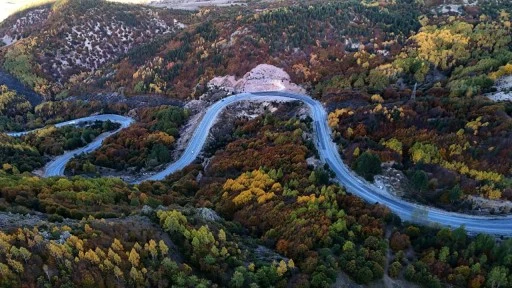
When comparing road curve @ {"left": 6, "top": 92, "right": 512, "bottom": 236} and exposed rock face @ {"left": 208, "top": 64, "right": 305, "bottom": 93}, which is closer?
road curve @ {"left": 6, "top": 92, "right": 512, "bottom": 236}

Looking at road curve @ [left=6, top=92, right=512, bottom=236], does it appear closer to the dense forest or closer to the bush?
the bush

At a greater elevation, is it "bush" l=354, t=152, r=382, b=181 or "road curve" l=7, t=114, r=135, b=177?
"bush" l=354, t=152, r=382, b=181

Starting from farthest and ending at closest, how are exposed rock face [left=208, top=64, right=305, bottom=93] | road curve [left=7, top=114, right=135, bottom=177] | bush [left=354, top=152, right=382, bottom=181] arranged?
exposed rock face [left=208, top=64, right=305, bottom=93] < road curve [left=7, top=114, right=135, bottom=177] < bush [left=354, top=152, right=382, bottom=181]

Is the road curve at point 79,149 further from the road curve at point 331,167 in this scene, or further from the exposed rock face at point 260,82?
the exposed rock face at point 260,82

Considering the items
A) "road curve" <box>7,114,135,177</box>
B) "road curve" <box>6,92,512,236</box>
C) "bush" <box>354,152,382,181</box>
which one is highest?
"bush" <box>354,152,382,181</box>

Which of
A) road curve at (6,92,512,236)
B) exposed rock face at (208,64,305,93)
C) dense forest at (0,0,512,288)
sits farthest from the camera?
exposed rock face at (208,64,305,93)

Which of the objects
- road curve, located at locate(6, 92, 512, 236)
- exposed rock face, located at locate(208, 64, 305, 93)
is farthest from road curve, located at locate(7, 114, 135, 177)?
exposed rock face, located at locate(208, 64, 305, 93)

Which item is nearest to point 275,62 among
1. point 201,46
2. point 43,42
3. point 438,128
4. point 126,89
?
point 201,46
